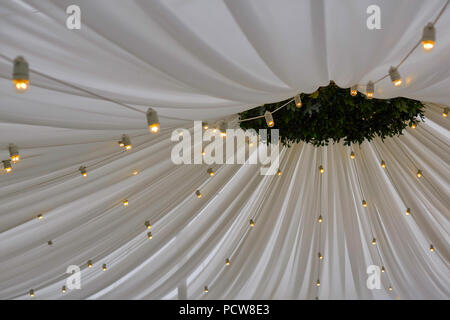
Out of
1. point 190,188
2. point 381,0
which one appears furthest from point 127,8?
point 190,188

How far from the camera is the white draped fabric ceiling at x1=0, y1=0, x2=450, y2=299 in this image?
1633mm

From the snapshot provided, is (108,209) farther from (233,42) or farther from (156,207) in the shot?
(233,42)

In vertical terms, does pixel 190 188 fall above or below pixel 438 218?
above

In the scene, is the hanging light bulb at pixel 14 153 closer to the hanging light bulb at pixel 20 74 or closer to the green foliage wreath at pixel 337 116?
the hanging light bulb at pixel 20 74

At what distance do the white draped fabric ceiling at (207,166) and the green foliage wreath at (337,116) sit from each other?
0.30 meters

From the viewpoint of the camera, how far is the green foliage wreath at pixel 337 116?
2859 mm

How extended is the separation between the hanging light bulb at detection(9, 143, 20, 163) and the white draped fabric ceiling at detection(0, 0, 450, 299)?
44 millimetres

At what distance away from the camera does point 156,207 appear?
4.16 meters

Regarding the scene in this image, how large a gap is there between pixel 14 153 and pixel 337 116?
2.18 metres

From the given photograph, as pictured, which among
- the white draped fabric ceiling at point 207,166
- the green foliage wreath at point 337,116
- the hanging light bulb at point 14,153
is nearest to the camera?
the white draped fabric ceiling at point 207,166

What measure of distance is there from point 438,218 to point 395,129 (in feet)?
5.80

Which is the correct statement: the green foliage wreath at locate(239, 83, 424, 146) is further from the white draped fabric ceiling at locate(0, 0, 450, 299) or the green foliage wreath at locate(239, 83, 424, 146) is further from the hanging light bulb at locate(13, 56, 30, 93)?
the hanging light bulb at locate(13, 56, 30, 93)

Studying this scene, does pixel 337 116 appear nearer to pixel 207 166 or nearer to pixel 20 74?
pixel 207 166

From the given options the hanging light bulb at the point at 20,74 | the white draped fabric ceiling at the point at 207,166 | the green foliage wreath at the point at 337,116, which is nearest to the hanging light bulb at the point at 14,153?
the white draped fabric ceiling at the point at 207,166
